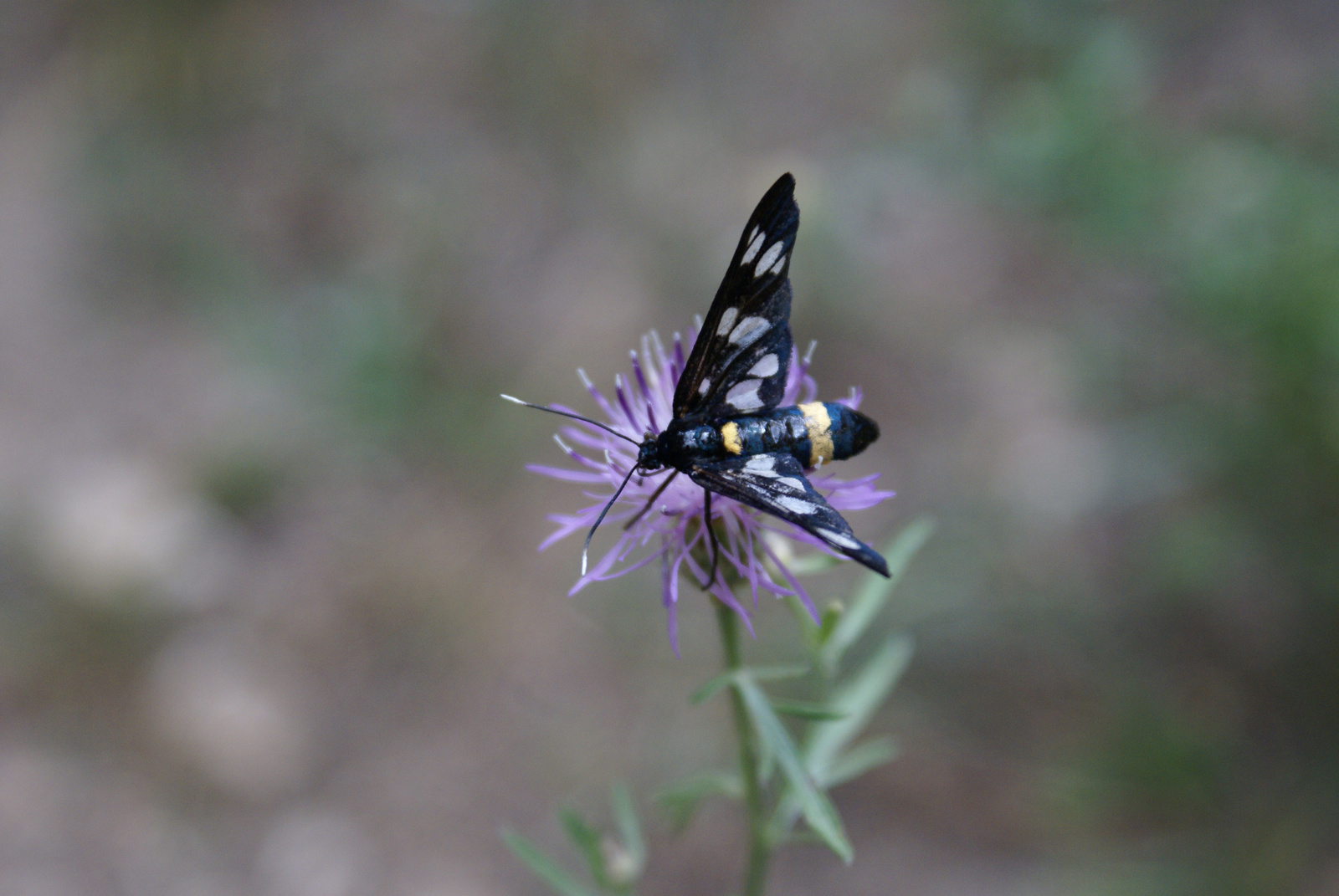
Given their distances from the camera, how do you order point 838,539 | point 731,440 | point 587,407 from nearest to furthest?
1. point 838,539
2. point 731,440
3. point 587,407

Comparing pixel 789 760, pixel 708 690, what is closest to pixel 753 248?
pixel 708 690

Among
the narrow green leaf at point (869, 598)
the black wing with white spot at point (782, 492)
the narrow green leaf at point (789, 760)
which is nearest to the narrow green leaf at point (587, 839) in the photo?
the narrow green leaf at point (789, 760)

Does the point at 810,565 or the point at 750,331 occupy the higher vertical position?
the point at 750,331

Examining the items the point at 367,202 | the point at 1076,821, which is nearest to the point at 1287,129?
the point at 1076,821

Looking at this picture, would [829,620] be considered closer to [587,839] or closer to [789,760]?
[789,760]

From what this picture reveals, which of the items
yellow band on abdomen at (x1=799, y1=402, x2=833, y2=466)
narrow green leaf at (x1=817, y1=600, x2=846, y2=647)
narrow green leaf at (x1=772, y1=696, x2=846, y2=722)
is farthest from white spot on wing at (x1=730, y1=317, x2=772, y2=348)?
narrow green leaf at (x1=772, y1=696, x2=846, y2=722)

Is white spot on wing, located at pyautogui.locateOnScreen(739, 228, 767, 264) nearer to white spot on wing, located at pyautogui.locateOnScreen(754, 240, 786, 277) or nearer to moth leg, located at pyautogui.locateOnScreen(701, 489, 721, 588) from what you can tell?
white spot on wing, located at pyautogui.locateOnScreen(754, 240, 786, 277)
